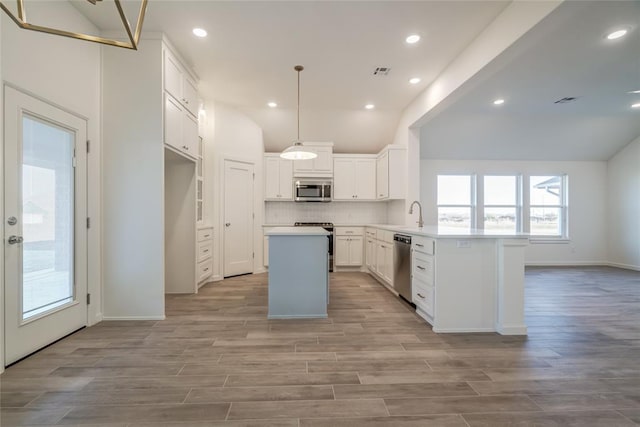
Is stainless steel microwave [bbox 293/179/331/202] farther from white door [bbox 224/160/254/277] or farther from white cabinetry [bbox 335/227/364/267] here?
white door [bbox 224/160/254/277]

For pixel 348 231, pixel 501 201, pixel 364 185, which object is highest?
pixel 364 185

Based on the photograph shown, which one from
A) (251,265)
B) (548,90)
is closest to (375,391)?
(251,265)

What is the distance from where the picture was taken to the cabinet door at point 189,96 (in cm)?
359

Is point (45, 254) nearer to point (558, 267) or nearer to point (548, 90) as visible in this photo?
point (548, 90)

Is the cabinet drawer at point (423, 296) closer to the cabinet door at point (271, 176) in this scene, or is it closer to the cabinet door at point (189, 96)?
the cabinet door at point (271, 176)

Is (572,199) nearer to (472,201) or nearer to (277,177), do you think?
(472,201)

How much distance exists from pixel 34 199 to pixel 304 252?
7.99 ft

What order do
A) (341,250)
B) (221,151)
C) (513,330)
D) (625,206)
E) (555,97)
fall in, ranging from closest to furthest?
(513,330) → (555,97) → (221,151) → (341,250) → (625,206)

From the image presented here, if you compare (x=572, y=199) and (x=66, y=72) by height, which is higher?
(x=66, y=72)

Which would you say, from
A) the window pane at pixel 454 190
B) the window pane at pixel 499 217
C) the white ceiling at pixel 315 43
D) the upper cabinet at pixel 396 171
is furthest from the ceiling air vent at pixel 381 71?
the window pane at pixel 499 217

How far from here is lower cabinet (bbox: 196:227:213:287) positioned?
4.31 meters

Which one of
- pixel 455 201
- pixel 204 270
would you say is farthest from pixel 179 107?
pixel 455 201

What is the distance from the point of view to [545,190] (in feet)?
21.9

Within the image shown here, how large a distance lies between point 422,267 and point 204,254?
10.7 ft
